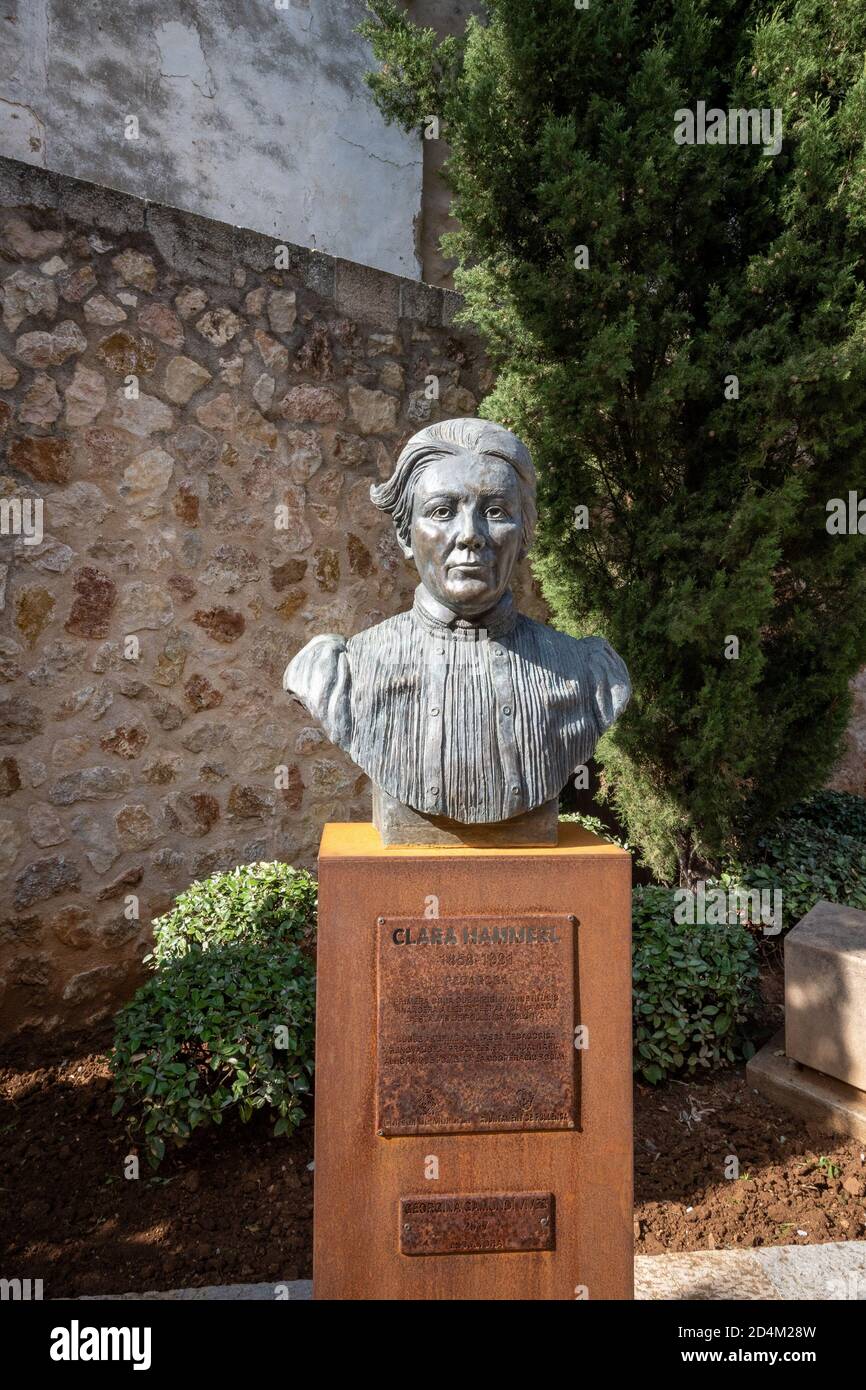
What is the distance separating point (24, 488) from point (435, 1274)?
9.87 feet

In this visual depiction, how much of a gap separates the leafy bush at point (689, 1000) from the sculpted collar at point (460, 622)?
6.09 ft

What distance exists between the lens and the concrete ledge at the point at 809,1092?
301cm

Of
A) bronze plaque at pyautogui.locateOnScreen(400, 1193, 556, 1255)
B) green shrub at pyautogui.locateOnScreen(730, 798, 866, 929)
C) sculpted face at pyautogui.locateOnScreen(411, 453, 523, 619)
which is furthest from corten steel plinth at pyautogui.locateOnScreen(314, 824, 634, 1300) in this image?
green shrub at pyautogui.locateOnScreen(730, 798, 866, 929)

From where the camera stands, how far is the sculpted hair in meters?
2.02

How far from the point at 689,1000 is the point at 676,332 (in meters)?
2.77

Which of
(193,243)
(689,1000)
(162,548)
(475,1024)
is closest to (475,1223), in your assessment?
(475,1024)

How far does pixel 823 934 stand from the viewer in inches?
129

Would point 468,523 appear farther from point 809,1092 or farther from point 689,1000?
point 809,1092

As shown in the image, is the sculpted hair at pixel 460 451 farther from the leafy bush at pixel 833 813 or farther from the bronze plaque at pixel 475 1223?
the leafy bush at pixel 833 813

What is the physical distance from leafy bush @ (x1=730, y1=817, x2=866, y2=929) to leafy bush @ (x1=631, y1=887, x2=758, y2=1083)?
0.66 meters

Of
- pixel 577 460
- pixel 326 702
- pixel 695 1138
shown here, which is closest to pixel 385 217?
pixel 577 460

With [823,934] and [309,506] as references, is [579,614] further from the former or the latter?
[823,934]

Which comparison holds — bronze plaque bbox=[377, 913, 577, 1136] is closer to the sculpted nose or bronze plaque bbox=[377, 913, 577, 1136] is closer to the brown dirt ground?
the sculpted nose

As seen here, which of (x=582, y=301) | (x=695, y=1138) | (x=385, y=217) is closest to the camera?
(x=695, y=1138)
